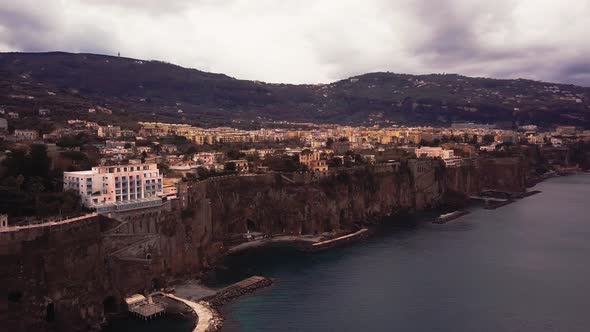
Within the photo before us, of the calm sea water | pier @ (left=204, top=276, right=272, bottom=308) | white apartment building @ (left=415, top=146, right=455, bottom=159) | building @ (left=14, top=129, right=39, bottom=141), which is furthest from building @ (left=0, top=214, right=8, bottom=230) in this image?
white apartment building @ (left=415, top=146, right=455, bottom=159)

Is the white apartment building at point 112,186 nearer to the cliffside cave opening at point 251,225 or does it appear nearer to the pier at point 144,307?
the pier at point 144,307

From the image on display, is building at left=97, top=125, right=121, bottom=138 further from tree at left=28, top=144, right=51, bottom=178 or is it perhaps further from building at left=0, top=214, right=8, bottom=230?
building at left=0, top=214, right=8, bottom=230

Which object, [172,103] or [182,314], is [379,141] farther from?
[182,314]

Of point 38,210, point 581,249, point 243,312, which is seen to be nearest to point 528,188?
point 581,249

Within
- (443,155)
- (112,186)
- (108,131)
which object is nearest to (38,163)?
(112,186)

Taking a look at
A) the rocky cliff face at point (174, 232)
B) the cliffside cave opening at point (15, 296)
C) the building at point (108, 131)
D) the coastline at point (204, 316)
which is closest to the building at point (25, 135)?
the building at point (108, 131)

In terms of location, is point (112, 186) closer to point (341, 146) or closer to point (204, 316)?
point (204, 316)
